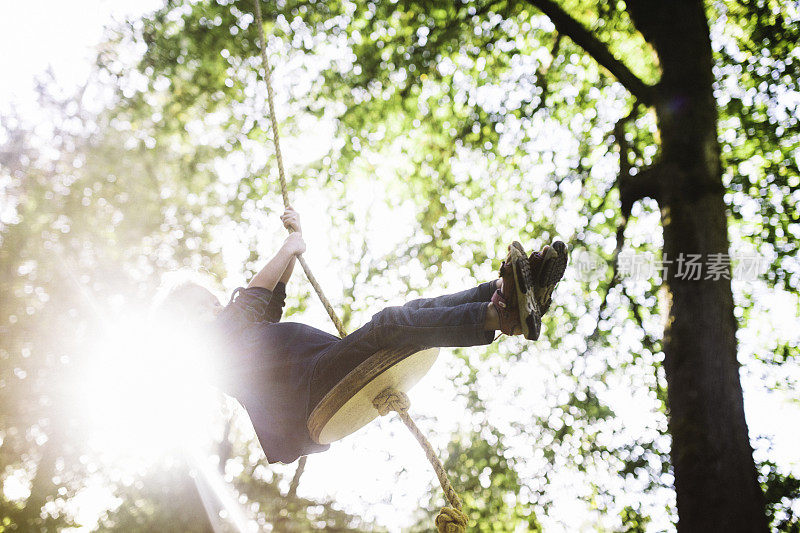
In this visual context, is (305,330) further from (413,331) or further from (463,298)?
(463,298)

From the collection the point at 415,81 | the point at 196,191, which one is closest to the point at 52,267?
the point at 196,191

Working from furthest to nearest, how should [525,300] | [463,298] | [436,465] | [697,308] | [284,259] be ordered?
1. [284,259]
2. [697,308]
3. [436,465]
4. [463,298]
5. [525,300]

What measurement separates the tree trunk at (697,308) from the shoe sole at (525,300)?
3.56ft

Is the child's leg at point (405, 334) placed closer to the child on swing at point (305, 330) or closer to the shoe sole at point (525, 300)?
the child on swing at point (305, 330)

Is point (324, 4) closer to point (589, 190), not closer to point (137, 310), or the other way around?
point (589, 190)

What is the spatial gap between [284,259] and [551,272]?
155 cm

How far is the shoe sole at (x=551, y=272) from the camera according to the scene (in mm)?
2234

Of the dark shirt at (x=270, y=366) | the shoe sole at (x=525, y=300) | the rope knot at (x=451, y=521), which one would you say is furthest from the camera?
the dark shirt at (x=270, y=366)

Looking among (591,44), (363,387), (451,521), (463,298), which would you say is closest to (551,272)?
(463,298)

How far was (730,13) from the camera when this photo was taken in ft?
17.5

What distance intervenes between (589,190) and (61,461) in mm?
9463

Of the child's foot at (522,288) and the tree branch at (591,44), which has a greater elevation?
the tree branch at (591,44)

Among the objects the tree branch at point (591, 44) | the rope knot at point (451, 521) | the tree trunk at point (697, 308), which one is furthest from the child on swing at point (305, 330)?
the tree branch at point (591, 44)

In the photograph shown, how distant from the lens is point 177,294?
3061 mm
